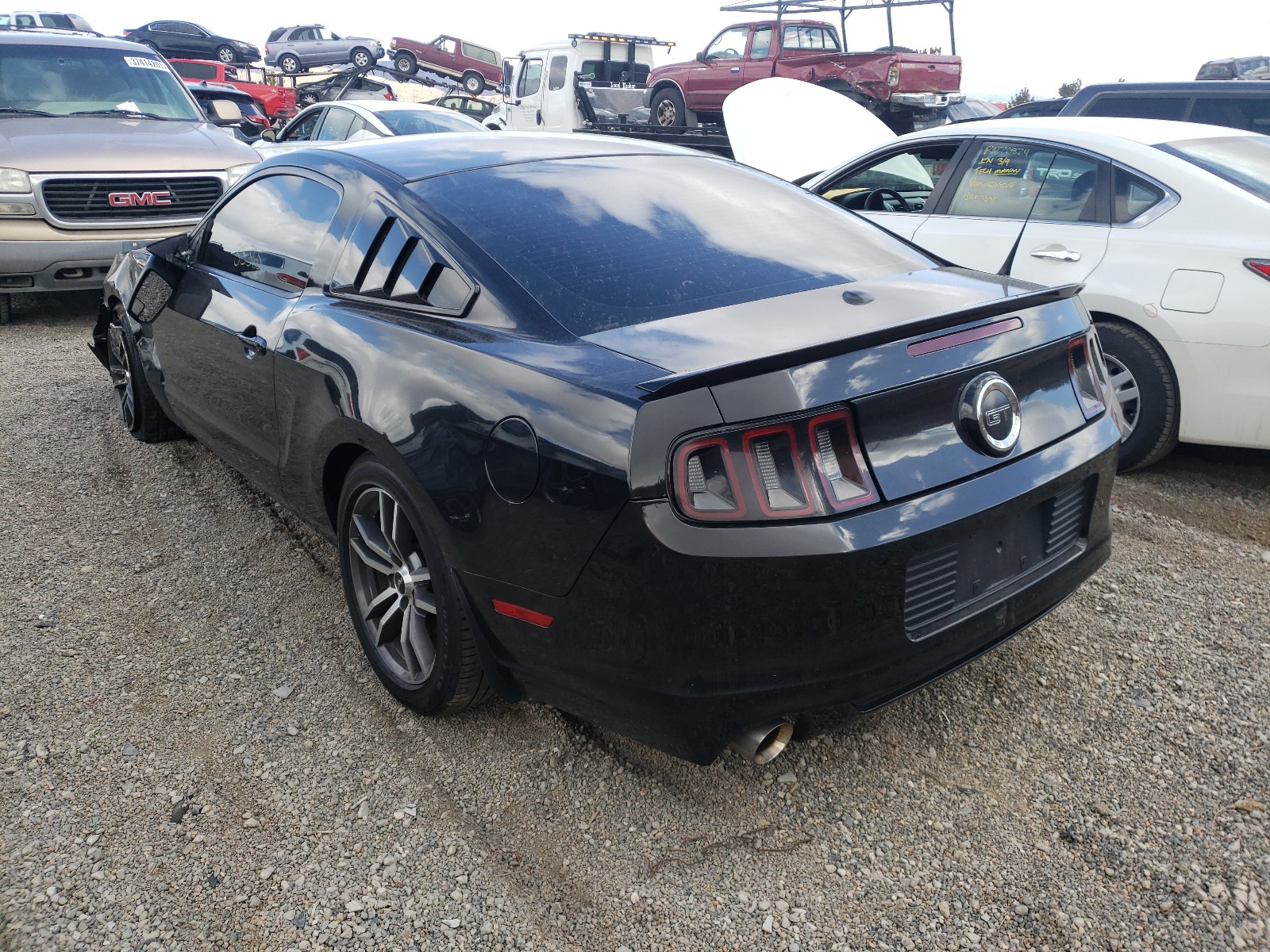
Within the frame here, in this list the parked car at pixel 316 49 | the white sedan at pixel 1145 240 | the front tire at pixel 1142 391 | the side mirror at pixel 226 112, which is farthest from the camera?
the parked car at pixel 316 49

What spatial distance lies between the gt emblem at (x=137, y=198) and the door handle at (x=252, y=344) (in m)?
4.58

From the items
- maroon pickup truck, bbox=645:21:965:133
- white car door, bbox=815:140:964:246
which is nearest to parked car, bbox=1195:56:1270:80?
maroon pickup truck, bbox=645:21:965:133

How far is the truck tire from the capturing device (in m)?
18.1

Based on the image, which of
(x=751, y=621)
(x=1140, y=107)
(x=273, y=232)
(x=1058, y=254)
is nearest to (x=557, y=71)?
(x=1140, y=107)

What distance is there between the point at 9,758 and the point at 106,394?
3627 mm

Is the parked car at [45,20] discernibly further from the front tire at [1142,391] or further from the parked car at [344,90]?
the front tire at [1142,391]

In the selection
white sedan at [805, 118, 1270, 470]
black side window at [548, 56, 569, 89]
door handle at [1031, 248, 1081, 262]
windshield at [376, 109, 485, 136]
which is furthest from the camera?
black side window at [548, 56, 569, 89]

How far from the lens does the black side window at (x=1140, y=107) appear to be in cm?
735

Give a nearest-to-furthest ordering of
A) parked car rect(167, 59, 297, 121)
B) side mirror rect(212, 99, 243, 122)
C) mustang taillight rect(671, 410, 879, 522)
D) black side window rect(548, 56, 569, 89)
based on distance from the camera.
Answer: mustang taillight rect(671, 410, 879, 522)
side mirror rect(212, 99, 243, 122)
black side window rect(548, 56, 569, 89)
parked car rect(167, 59, 297, 121)

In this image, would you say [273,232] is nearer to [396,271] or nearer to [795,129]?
[396,271]

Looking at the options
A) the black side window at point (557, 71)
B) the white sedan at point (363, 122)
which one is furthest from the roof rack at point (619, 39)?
the white sedan at point (363, 122)

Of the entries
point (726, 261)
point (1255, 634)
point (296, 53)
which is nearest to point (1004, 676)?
point (1255, 634)

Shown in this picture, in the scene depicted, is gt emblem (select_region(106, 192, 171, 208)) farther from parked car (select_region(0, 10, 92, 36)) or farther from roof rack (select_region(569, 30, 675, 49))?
parked car (select_region(0, 10, 92, 36))

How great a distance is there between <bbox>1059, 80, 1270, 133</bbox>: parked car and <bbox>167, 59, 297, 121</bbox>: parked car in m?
20.5
